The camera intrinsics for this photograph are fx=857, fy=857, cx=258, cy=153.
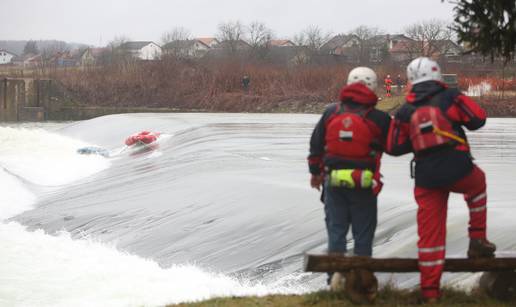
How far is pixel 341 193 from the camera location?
7.21 metres

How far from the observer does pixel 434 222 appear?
6.91 metres

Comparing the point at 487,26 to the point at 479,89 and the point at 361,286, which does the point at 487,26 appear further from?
the point at 479,89

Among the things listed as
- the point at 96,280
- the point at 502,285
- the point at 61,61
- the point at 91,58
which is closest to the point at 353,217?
the point at 502,285

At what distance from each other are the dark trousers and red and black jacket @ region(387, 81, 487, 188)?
1.54 ft

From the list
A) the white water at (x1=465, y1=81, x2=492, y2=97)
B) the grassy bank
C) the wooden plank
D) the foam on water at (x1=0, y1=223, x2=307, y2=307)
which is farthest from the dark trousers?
the white water at (x1=465, y1=81, x2=492, y2=97)

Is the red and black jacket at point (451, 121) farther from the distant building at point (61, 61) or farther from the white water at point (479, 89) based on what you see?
the distant building at point (61, 61)

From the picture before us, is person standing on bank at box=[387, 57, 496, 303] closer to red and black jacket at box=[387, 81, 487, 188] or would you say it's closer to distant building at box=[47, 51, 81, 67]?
red and black jacket at box=[387, 81, 487, 188]

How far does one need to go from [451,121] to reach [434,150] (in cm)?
27

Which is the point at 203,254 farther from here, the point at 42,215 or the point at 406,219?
the point at 42,215

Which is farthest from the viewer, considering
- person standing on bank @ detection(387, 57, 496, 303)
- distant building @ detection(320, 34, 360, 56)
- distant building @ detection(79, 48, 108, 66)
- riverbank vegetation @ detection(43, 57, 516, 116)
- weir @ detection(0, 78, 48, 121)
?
distant building @ detection(320, 34, 360, 56)

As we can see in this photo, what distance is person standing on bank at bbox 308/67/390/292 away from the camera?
7.06 m

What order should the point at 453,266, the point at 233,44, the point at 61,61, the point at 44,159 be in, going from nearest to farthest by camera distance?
the point at 453,266, the point at 44,159, the point at 233,44, the point at 61,61

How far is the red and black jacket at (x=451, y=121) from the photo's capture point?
684cm

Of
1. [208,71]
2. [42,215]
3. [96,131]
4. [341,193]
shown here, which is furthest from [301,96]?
[341,193]
